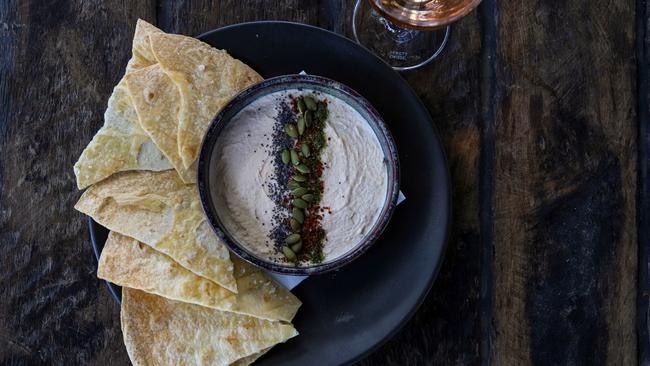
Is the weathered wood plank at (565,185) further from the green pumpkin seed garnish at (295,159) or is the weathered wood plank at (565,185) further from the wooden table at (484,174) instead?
the green pumpkin seed garnish at (295,159)

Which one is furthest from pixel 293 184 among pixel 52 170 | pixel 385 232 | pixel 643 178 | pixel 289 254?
pixel 643 178

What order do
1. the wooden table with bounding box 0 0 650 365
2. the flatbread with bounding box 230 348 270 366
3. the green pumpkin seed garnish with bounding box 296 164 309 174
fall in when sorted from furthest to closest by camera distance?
the wooden table with bounding box 0 0 650 365 → the flatbread with bounding box 230 348 270 366 → the green pumpkin seed garnish with bounding box 296 164 309 174

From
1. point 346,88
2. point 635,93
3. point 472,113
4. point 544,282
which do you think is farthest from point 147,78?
point 635,93

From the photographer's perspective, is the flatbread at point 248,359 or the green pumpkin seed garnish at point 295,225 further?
the flatbread at point 248,359

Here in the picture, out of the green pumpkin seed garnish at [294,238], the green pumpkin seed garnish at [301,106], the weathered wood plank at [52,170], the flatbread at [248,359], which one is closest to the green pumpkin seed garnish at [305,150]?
the green pumpkin seed garnish at [301,106]

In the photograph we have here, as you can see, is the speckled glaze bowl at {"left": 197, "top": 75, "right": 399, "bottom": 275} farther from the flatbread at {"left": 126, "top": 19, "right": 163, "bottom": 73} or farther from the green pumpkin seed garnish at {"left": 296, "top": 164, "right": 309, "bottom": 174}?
the flatbread at {"left": 126, "top": 19, "right": 163, "bottom": 73}

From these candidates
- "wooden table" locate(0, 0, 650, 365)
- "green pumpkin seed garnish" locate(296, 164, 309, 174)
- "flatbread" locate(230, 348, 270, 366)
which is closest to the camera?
"green pumpkin seed garnish" locate(296, 164, 309, 174)

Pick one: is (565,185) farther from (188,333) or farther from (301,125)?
(188,333)

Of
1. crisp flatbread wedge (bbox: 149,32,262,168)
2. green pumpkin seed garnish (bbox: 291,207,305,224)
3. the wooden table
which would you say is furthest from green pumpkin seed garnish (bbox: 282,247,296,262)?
the wooden table
